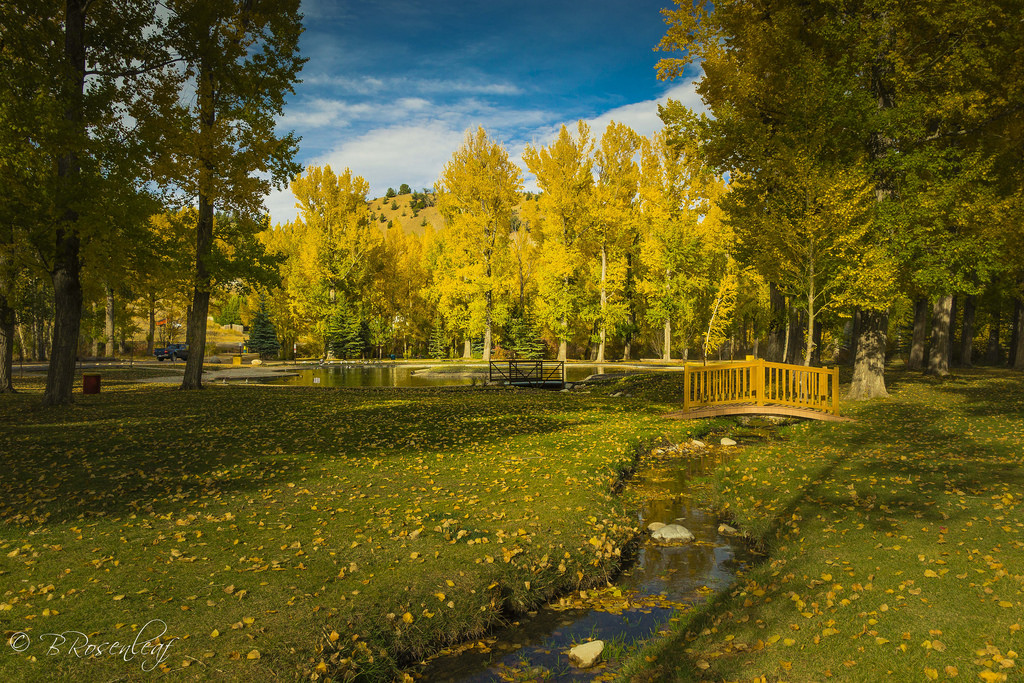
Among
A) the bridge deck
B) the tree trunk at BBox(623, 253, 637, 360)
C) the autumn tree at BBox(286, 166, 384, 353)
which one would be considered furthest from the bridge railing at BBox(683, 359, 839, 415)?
the autumn tree at BBox(286, 166, 384, 353)

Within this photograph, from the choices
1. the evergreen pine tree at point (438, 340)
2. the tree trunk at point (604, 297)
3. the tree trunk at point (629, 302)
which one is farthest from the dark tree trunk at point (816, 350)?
the evergreen pine tree at point (438, 340)

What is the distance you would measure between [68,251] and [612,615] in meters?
16.5

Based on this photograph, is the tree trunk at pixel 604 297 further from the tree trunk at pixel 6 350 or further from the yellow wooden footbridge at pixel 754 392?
the tree trunk at pixel 6 350

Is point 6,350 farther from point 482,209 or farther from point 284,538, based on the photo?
point 482,209

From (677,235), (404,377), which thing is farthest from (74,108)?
(677,235)

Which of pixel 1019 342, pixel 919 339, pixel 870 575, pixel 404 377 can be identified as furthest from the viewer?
pixel 404 377

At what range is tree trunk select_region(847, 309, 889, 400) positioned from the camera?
60.4 feet

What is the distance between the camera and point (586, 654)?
5055 millimetres

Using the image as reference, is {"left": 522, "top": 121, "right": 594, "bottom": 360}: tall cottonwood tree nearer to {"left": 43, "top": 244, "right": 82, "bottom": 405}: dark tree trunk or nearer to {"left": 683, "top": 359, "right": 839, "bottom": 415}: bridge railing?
{"left": 683, "top": 359, "right": 839, "bottom": 415}: bridge railing

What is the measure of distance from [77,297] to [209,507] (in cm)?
1156

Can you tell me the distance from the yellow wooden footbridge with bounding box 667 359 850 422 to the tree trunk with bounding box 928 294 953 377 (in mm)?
14368

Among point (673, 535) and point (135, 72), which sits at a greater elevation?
point (135, 72)

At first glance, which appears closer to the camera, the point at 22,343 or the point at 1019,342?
the point at 1019,342

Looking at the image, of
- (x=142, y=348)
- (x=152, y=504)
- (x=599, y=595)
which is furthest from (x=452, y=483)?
(x=142, y=348)
